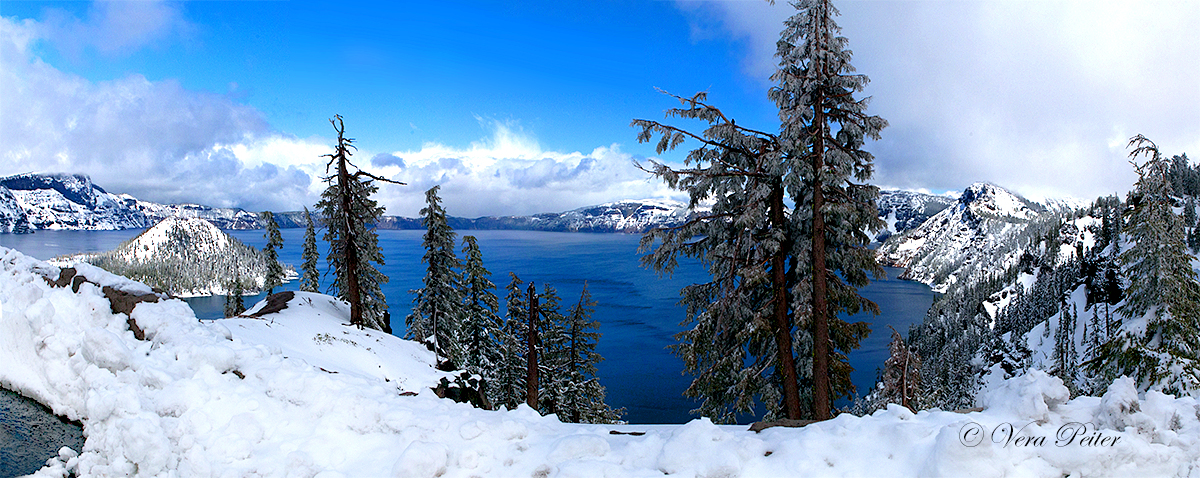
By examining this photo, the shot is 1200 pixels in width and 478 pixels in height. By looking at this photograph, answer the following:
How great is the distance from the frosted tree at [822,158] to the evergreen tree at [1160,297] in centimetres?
1087

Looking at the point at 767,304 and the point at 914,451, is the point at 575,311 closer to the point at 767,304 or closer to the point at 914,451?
the point at 767,304

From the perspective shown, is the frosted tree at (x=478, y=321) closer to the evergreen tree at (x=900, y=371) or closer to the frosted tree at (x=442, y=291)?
the frosted tree at (x=442, y=291)

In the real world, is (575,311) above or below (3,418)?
below

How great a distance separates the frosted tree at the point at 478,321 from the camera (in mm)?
26609

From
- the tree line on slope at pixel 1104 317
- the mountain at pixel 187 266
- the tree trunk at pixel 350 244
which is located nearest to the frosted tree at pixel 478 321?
the tree trunk at pixel 350 244

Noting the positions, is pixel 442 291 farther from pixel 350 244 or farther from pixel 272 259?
pixel 272 259

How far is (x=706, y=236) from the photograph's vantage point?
10727 millimetres

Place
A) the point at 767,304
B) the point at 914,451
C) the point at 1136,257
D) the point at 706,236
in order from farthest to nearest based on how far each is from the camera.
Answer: the point at 1136,257 → the point at 706,236 → the point at 767,304 → the point at 914,451

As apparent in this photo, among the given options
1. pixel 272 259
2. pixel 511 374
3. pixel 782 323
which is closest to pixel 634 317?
pixel 511 374

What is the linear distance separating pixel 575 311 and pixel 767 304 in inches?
694

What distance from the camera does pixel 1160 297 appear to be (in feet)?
52.2

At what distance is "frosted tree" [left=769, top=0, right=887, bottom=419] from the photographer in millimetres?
9086

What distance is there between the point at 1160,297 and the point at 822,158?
53.7ft

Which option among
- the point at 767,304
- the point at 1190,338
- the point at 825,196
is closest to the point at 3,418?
the point at 767,304
